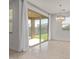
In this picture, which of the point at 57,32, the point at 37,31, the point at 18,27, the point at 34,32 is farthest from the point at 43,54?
the point at 57,32

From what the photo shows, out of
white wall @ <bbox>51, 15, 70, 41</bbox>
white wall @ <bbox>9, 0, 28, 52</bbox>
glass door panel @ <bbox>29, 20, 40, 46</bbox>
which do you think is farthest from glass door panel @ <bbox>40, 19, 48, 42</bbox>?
white wall @ <bbox>9, 0, 28, 52</bbox>

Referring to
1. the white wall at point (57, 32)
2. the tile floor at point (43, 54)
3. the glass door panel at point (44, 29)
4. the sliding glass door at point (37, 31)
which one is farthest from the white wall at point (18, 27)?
the white wall at point (57, 32)

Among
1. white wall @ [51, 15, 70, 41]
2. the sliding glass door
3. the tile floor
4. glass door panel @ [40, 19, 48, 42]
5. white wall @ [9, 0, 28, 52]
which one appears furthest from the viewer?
white wall @ [51, 15, 70, 41]

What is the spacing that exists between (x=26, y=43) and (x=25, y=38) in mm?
325

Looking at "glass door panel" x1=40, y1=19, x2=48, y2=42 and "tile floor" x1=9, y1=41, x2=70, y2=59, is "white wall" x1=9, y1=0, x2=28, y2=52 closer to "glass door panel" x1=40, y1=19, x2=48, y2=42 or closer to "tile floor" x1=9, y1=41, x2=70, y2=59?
"tile floor" x1=9, y1=41, x2=70, y2=59

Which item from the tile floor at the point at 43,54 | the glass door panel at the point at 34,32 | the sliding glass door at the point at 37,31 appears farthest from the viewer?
the glass door panel at the point at 34,32

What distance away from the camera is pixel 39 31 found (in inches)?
441

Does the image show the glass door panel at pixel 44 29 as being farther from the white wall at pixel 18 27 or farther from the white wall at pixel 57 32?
the white wall at pixel 18 27

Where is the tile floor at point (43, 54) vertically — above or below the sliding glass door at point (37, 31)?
below

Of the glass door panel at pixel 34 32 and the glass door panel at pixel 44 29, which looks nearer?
the glass door panel at pixel 34 32

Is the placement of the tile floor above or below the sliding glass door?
below

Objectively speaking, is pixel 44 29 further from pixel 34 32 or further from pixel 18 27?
pixel 18 27
